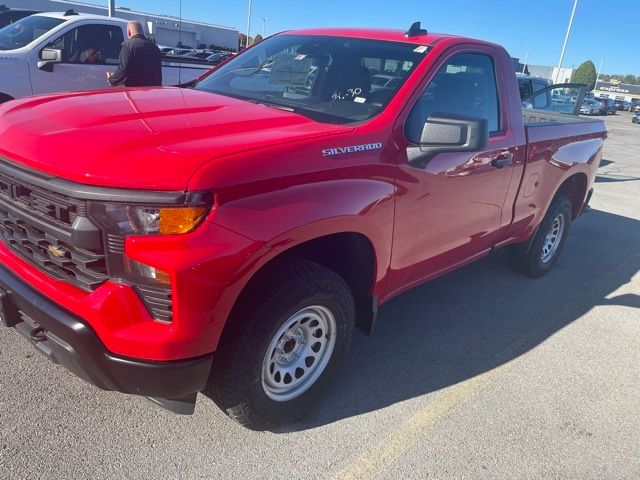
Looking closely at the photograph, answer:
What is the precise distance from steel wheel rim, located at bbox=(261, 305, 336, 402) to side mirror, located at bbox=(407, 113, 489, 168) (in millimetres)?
986

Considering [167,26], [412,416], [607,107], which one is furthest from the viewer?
[607,107]

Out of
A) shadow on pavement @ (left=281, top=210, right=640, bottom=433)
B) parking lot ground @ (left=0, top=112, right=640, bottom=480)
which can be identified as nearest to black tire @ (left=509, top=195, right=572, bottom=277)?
shadow on pavement @ (left=281, top=210, right=640, bottom=433)

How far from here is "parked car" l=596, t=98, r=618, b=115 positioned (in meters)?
46.3

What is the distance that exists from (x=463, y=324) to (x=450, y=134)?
5.99 feet

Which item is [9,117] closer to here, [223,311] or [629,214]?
[223,311]

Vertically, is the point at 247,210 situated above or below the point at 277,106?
below

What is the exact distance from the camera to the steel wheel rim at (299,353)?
259 cm

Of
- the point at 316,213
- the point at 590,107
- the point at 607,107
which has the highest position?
the point at 316,213

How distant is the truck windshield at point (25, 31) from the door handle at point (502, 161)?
22.5 ft

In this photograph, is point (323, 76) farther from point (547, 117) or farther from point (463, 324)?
point (547, 117)

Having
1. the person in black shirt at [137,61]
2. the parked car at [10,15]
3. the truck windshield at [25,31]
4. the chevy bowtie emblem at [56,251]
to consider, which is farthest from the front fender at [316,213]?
the parked car at [10,15]

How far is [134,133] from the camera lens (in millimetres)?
2234

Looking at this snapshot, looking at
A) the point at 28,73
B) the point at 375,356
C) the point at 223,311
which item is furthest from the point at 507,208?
the point at 28,73

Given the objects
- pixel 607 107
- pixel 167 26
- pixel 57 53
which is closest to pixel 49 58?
pixel 57 53
